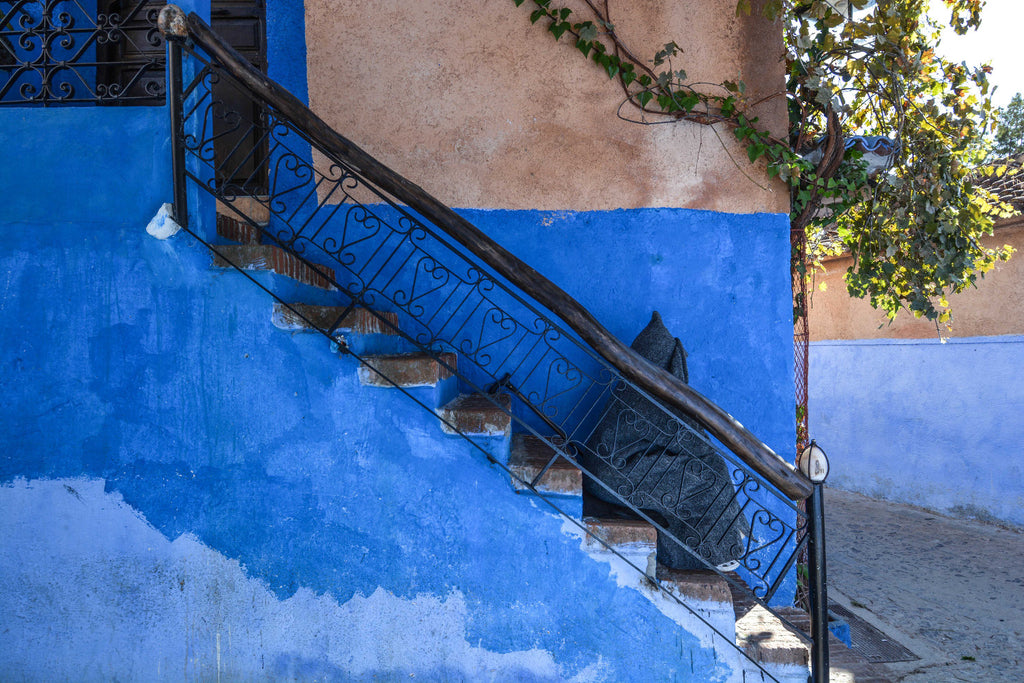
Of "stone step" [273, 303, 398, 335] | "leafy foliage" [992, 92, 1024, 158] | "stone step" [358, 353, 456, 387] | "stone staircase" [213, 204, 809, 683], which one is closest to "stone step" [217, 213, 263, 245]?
"stone staircase" [213, 204, 809, 683]

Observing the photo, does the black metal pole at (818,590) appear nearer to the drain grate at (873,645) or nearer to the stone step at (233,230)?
the drain grate at (873,645)

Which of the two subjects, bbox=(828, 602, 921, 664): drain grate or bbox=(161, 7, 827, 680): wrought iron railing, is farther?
bbox=(828, 602, 921, 664): drain grate

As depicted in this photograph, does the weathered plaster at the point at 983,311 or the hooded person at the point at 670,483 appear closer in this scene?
the hooded person at the point at 670,483

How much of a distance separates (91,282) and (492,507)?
82.0 inches

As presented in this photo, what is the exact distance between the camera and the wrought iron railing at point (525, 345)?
9.57 feet

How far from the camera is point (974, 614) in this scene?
5.07 m

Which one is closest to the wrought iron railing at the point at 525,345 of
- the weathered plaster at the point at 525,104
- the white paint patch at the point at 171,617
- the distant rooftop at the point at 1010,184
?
the weathered plaster at the point at 525,104

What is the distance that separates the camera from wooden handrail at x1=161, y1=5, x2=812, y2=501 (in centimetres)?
286

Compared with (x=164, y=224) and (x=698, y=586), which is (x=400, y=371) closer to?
(x=164, y=224)

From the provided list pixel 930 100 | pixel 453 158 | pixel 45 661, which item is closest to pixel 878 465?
pixel 930 100

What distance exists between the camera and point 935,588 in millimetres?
5645

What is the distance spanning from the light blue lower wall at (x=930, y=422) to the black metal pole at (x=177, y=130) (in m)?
8.55

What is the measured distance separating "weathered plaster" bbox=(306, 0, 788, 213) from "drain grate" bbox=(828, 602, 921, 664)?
297 centimetres

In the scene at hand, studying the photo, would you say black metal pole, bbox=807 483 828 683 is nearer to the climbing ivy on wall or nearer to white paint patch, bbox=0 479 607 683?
white paint patch, bbox=0 479 607 683
